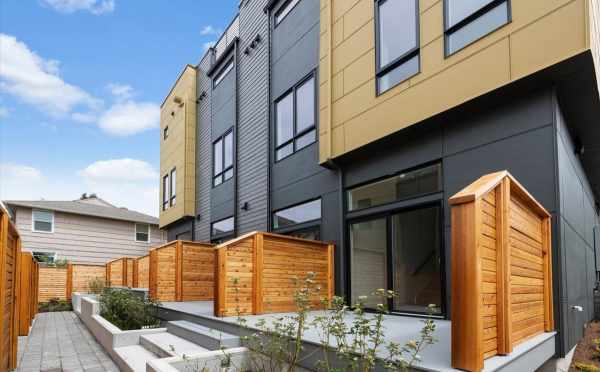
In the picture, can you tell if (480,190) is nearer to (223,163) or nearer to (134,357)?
(134,357)

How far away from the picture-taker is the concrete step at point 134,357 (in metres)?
5.28

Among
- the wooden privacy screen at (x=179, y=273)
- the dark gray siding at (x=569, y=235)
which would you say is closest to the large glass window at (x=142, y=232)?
the wooden privacy screen at (x=179, y=273)

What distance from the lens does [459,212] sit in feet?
9.70

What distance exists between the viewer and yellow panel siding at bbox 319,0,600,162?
4.39 meters

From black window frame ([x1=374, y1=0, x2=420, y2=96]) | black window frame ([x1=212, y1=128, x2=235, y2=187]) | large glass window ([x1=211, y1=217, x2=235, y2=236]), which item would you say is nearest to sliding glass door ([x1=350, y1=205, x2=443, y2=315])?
black window frame ([x1=374, y1=0, x2=420, y2=96])

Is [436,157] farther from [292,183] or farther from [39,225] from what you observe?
[39,225]

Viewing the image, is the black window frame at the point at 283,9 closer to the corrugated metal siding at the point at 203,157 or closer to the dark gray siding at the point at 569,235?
the corrugated metal siding at the point at 203,157

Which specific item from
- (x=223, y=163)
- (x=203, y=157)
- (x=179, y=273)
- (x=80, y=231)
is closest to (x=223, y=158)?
(x=223, y=163)

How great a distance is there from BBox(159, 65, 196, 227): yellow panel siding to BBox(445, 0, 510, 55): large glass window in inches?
420

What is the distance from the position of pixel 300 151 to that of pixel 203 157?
20.5 feet

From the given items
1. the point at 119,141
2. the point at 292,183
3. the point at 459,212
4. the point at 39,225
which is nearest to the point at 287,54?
the point at 292,183

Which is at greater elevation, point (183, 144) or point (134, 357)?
point (183, 144)

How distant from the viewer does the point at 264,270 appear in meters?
6.67

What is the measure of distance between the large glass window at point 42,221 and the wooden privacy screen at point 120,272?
4380 mm
